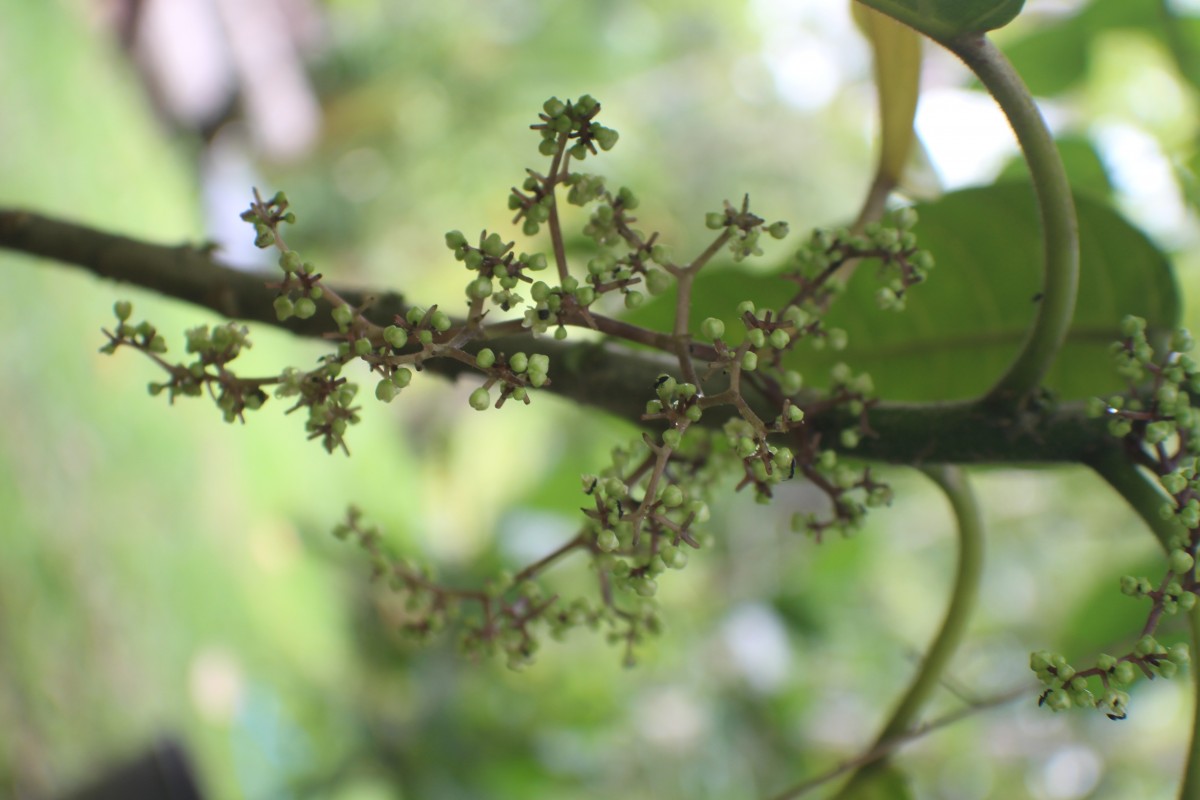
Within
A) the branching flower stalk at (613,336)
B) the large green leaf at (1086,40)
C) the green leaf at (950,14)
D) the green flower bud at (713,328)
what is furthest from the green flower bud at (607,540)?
the large green leaf at (1086,40)

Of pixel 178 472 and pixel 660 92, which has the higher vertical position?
pixel 660 92

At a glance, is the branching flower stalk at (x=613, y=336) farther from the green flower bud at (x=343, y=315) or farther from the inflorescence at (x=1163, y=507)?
the inflorescence at (x=1163, y=507)

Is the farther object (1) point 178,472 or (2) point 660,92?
(2) point 660,92

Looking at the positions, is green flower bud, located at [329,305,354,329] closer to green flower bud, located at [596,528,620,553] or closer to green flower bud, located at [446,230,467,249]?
green flower bud, located at [446,230,467,249]

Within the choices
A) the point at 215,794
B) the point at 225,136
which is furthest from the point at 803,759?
the point at 225,136

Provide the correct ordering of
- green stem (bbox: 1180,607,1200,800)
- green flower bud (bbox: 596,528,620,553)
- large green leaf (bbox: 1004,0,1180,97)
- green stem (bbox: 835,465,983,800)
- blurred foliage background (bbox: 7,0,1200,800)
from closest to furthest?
1. green flower bud (bbox: 596,528,620,553)
2. green stem (bbox: 1180,607,1200,800)
3. green stem (bbox: 835,465,983,800)
4. large green leaf (bbox: 1004,0,1180,97)
5. blurred foliage background (bbox: 7,0,1200,800)

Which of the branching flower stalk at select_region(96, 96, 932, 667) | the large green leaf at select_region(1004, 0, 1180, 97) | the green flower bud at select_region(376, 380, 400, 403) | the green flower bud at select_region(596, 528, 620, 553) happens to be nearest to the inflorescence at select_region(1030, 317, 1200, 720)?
the branching flower stalk at select_region(96, 96, 932, 667)

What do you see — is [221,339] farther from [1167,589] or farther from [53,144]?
[53,144]

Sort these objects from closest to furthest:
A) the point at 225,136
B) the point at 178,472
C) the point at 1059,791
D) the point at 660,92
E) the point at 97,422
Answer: the point at 97,422, the point at 178,472, the point at 1059,791, the point at 225,136, the point at 660,92
